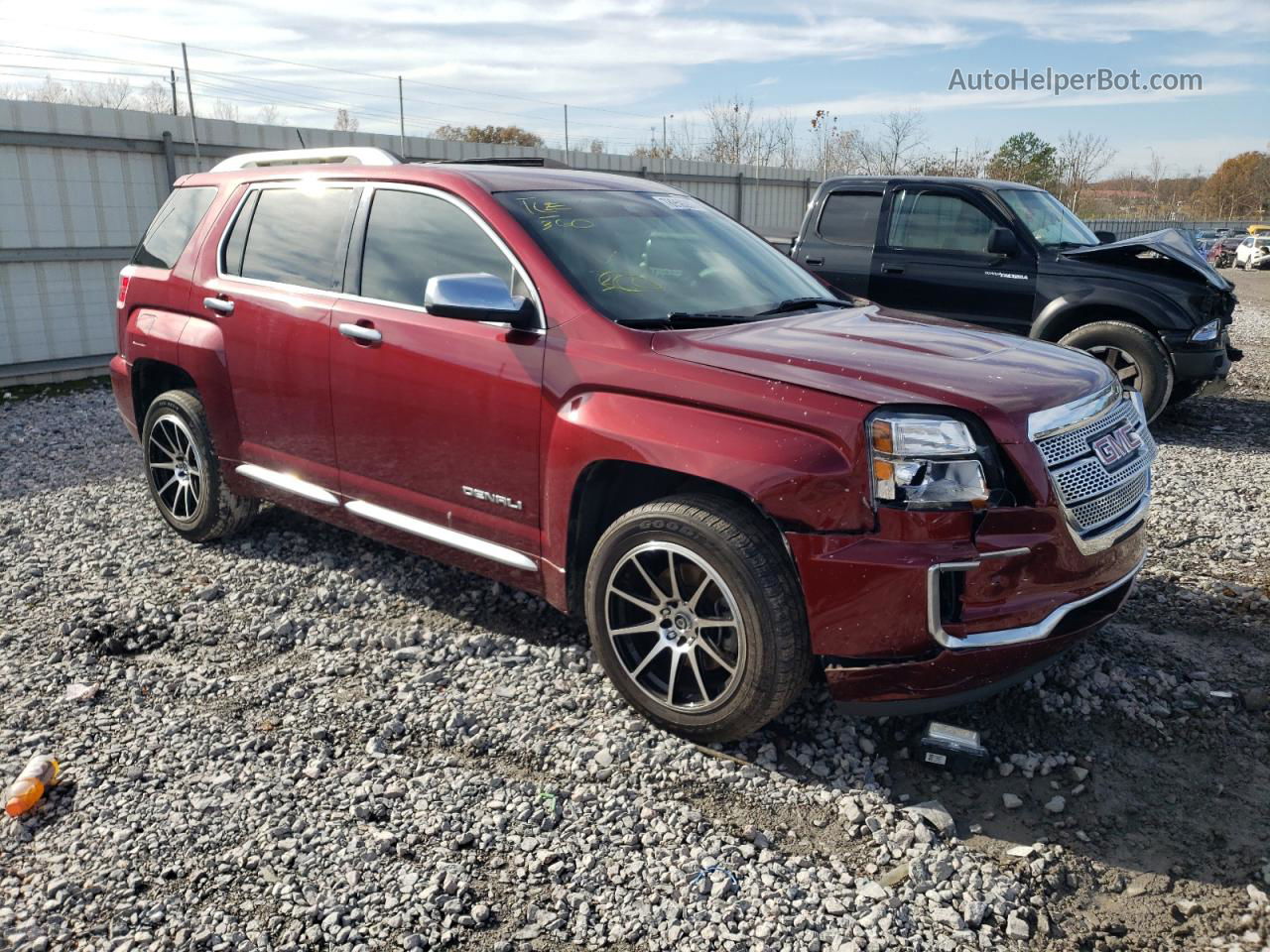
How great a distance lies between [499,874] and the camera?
2828mm

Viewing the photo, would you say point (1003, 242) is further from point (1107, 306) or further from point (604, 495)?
point (604, 495)

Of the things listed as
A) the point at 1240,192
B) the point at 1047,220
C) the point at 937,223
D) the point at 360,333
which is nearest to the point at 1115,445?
the point at 360,333

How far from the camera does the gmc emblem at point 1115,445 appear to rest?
3.33 metres

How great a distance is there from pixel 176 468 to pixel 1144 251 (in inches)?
291

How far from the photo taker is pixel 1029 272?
8.27 metres

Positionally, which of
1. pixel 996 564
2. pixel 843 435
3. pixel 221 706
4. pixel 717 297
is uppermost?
pixel 717 297

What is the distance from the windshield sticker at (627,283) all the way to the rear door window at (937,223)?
5.54 m

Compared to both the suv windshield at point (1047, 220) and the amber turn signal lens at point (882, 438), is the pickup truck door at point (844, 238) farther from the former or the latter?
the amber turn signal lens at point (882, 438)

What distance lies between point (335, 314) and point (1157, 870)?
12.0 ft

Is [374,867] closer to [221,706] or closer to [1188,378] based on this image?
[221,706]

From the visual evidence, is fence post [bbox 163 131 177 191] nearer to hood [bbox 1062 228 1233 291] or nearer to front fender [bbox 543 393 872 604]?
hood [bbox 1062 228 1233 291]

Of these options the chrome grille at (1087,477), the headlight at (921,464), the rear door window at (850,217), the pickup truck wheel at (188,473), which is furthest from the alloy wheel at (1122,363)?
the pickup truck wheel at (188,473)

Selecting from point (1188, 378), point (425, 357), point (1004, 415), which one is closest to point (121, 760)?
point (425, 357)

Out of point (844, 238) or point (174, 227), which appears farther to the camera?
point (844, 238)
